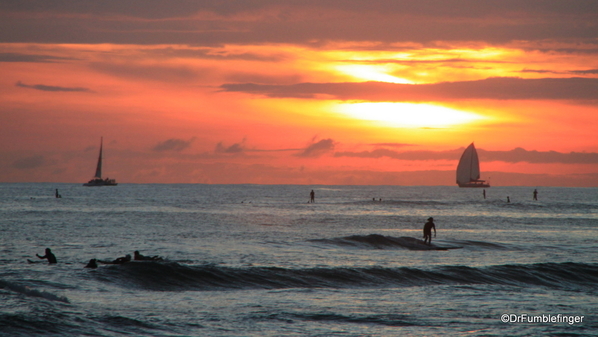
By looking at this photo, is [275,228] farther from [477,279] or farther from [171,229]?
[477,279]

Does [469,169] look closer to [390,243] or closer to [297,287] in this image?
[390,243]

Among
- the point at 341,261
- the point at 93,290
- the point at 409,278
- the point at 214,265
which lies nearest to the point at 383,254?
the point at 341,261

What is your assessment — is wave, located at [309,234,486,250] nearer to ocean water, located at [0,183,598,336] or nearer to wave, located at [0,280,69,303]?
ocean water, located at [0,183,598,336]

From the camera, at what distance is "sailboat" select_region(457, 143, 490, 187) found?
172m

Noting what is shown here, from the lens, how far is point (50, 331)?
15484 mm

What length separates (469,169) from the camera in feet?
577

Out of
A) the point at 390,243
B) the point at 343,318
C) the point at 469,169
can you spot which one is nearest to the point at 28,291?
the point at 343,318

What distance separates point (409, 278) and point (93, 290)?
13.6m

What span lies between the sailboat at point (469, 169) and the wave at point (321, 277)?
5745 inches

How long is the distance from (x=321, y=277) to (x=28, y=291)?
11939mm

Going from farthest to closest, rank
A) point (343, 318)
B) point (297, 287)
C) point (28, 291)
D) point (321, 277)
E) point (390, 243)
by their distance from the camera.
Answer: point (390, 243), point (321, 277), point (297, 287), point (28, 291), point (343, 318)

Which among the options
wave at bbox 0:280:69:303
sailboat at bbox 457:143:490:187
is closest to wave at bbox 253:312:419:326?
wave at bbox 0:280:69:303

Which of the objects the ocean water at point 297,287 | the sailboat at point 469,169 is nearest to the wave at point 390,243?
the ocean water at point 297,287

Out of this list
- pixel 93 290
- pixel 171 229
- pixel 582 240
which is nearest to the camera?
pixel 93 290
